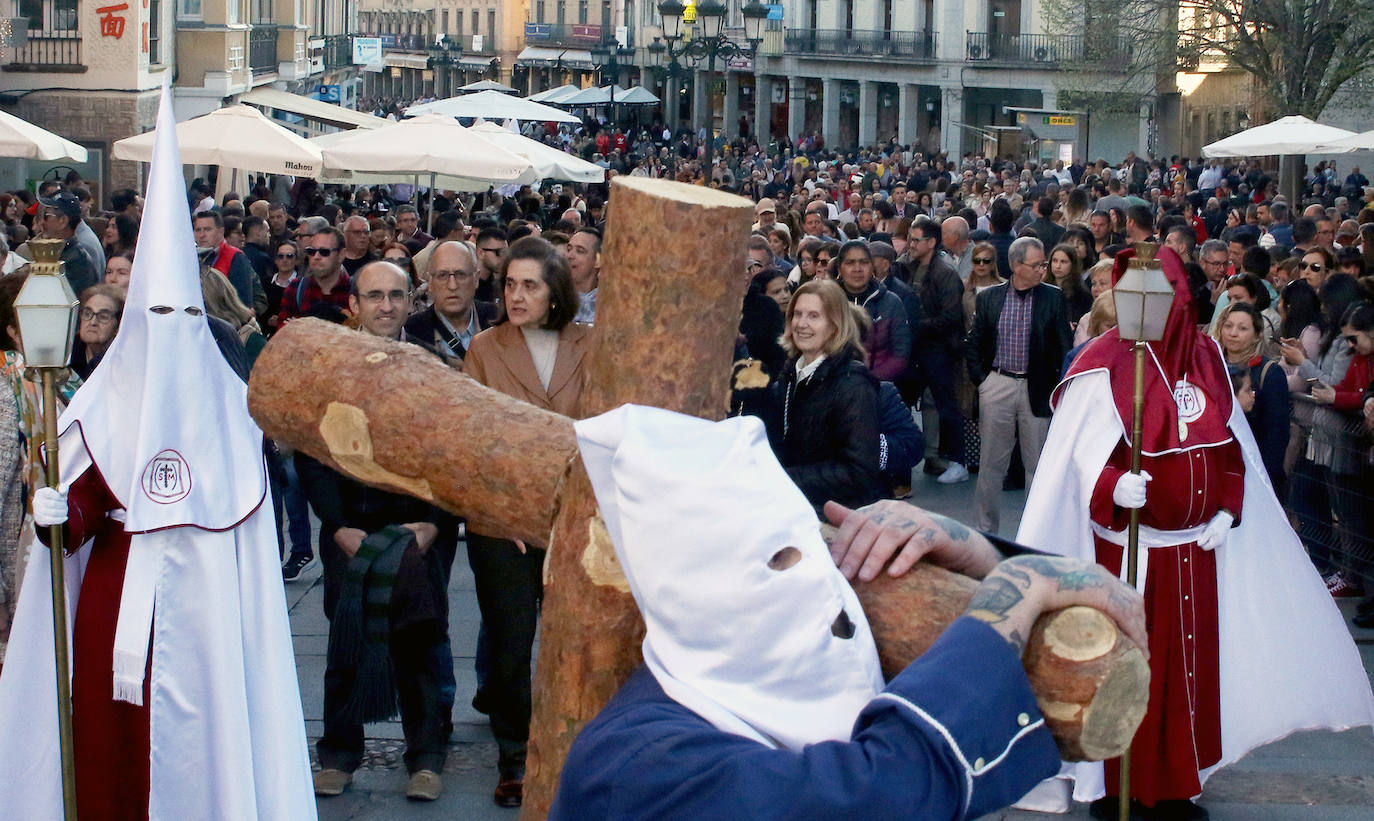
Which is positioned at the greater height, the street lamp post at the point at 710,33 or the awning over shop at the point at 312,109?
the street lamp post at the point at 710,33

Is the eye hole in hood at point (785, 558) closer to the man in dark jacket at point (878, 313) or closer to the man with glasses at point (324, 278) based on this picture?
the man with glasses at point (324, 278)

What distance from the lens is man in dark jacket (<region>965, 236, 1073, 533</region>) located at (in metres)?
8.77

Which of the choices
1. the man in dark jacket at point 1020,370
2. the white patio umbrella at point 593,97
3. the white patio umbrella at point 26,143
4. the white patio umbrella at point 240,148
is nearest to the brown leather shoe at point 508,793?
the man in dark jacket at point 1020,370

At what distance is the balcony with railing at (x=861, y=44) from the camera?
55625 mm

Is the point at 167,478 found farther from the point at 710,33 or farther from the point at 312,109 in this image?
the point at 312,109

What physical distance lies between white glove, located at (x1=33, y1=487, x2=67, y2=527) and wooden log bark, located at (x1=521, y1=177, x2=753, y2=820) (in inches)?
75.9

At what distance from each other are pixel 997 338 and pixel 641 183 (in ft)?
22.6

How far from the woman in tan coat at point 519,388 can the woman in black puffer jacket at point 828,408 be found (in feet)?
2.68

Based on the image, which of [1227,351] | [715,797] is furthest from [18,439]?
[1227,351]

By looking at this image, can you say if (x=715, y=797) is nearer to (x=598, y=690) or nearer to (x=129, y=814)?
(x=598, y=690)

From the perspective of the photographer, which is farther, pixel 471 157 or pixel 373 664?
pixel 471 157

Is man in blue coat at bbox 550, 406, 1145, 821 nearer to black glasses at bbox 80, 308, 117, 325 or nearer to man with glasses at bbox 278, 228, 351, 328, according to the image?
black glasses at bbox 80, 308, 117, 325

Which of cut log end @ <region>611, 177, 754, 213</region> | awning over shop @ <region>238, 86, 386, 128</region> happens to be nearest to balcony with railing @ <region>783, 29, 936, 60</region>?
awning over shop @ <region>238, 86, 386, 128</region>

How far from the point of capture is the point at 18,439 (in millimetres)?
4672
